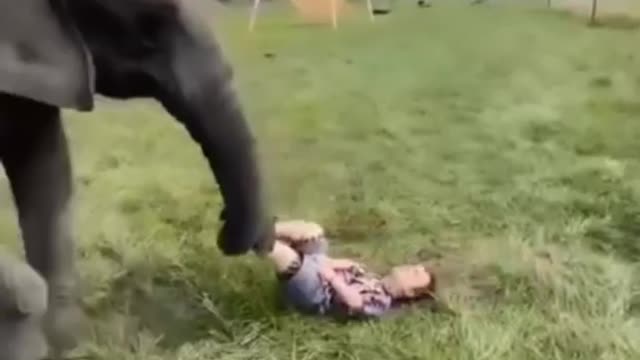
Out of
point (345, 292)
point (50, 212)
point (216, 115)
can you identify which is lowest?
point (345, 292)

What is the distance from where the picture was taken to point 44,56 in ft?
2.92

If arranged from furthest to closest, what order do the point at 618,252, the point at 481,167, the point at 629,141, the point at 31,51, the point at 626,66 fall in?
the point at 626,66 < the point at 629,141 < the point at 481,167 < the point at 618,252 < the point at 31,51

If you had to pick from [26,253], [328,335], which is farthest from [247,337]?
[26,253]

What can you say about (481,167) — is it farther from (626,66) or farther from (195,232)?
(626,66)

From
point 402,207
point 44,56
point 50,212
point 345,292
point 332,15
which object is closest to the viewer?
point 44,56

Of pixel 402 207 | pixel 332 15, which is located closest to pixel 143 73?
pixel 402 207

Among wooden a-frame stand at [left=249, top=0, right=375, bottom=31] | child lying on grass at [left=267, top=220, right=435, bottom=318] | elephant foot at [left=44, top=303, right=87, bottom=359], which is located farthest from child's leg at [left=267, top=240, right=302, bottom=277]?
wooden a-frame stand at [left=249, top=0, right=375, bottom=31]

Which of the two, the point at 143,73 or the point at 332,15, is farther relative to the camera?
the point at 332,15

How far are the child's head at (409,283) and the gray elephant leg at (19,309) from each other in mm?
374

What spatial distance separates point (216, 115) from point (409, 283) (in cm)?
36

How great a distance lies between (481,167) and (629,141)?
23 cm

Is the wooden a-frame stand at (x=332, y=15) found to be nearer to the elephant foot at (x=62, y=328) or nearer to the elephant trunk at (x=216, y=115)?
the elephant foot at (x=62, y=328)

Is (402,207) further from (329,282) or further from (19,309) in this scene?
(19,309)

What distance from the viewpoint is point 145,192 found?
1576 mm
